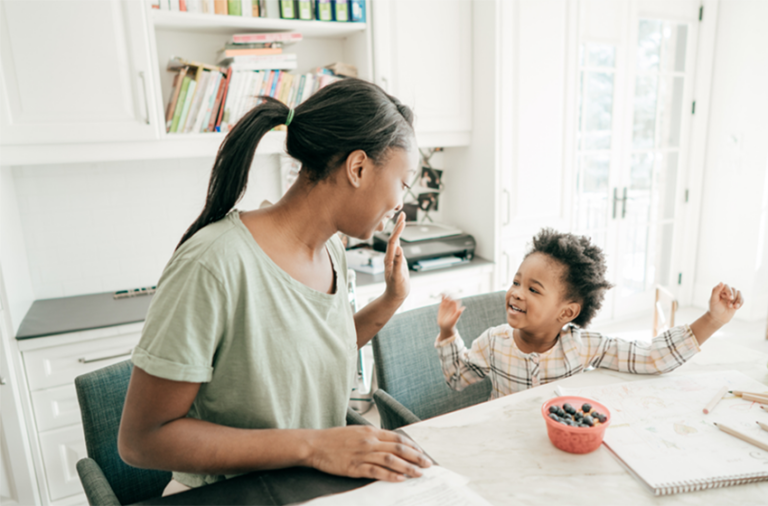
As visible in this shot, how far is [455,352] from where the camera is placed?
52.3 inches

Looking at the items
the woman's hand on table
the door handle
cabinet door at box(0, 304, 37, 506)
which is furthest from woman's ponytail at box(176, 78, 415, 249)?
the door handle

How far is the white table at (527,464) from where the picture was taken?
74 centimetres

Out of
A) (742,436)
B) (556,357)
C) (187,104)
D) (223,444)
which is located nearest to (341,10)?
(187,104)

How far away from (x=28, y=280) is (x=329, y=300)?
6.18 ft

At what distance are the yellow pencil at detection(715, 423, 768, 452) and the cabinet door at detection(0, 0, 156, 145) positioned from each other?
208cm

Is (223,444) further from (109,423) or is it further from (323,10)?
(323,10)

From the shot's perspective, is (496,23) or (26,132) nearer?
(26,132)

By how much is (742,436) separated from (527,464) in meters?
0.39

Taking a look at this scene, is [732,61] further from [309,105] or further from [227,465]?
[227,465]

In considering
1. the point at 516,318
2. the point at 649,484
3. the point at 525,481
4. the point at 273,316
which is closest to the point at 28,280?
the point at 273,316

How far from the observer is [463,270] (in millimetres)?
2613

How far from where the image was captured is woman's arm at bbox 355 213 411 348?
120 centimetres

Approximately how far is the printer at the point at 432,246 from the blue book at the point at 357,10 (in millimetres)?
1077

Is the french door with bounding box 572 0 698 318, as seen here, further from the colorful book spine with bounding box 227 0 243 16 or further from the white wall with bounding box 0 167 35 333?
the white wall with bounding box 0 167 35 333
